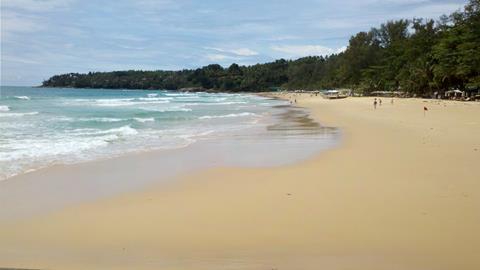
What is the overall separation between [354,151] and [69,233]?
8954 mm

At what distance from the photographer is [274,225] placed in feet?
19.3

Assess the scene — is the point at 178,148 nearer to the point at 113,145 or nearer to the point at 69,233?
the point at 113,145

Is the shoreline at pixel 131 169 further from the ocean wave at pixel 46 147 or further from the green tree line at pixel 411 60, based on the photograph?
the green tree line at pixel 411 60

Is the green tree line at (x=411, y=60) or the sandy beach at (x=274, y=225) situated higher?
the green tree line at (x=411, y=60)

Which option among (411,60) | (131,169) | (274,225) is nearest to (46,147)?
(131,169)

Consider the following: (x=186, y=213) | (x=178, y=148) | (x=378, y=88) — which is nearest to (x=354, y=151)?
(x=178, y=148)

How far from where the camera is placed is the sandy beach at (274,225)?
4.73 metres

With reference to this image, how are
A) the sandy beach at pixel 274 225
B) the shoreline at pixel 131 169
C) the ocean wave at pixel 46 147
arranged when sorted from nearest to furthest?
the sandy beach at pixel 274 225 → the shoreline at pixel 131 169 → the ocean wave at pixel 46 147

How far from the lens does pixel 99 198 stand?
25.4ft

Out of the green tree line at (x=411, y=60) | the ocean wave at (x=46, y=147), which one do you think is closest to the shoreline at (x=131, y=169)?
the ocean wave at (x=46, y=147)

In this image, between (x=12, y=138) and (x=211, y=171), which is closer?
(x=211, y=171)

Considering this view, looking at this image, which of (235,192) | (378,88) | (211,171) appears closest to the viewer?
(235,192)

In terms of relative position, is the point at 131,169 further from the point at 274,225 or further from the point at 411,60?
the point at 411,60

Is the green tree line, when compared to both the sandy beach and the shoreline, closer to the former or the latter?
the shoreline
